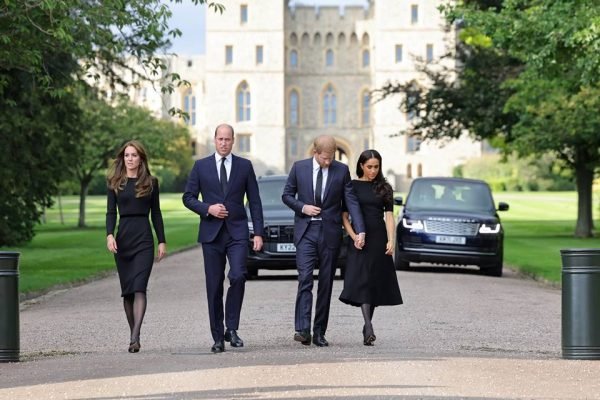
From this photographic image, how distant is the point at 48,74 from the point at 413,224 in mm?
6911

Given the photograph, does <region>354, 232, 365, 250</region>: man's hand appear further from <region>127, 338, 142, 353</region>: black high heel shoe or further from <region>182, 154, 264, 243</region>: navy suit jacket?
<region>127, 338, 142, 353</region>: black high heel shoe

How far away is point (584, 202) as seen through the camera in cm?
4550

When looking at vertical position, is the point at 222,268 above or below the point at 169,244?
above

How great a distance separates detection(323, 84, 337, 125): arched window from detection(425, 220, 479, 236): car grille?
10934 centimetres

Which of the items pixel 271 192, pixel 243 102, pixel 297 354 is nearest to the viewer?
pixel 297 354

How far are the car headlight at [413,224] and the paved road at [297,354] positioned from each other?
4.87 m

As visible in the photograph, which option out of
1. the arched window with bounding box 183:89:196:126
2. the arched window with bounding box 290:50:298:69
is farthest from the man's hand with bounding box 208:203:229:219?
the arched window with bounding box 183:89:196:126

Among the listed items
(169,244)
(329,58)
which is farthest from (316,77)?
(169,244)

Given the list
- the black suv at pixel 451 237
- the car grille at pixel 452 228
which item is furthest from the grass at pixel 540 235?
the car grille at pixel 452 228

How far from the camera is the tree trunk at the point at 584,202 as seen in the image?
44531mm

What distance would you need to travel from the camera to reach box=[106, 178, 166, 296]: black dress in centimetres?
1279

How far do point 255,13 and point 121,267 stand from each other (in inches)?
4705

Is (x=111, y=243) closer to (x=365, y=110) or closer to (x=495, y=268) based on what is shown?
(x=495, y=268)

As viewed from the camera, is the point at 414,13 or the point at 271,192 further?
the point at 414,13
